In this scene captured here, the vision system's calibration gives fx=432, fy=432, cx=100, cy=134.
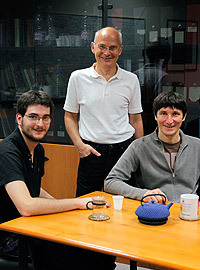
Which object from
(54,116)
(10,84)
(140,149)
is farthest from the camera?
(10,84)

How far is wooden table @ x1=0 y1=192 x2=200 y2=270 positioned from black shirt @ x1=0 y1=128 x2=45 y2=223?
0.83 feet

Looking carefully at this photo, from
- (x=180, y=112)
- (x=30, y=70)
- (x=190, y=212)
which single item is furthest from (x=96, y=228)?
(x=30, y=70)

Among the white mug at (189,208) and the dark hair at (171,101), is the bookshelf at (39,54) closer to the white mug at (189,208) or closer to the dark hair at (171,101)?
the dark hair at (171,101)

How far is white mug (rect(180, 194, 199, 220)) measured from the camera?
2.00 metres

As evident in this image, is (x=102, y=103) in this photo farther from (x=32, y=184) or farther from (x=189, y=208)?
(x=189, y=208)

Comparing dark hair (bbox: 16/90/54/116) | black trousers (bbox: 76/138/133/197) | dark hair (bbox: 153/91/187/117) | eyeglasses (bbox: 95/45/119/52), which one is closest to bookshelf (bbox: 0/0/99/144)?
eyeglasses (bbox: 95/45/119/52)

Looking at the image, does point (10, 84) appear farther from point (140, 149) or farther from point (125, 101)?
point (140, 149)

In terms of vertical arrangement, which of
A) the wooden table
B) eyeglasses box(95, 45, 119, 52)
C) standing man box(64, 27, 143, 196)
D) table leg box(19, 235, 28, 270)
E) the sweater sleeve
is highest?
eyeglasses box(95, 45, 119, 52)

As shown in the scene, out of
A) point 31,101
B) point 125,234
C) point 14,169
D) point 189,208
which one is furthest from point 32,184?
point 189,208

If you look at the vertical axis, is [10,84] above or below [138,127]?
above

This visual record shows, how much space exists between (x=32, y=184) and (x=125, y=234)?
749 mm

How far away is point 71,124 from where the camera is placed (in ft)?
10.5

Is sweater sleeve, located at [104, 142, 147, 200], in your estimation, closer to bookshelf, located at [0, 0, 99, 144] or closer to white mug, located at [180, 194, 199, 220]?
white mug, located at [180, 194, 199, 220]

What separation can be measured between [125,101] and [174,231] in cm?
148
